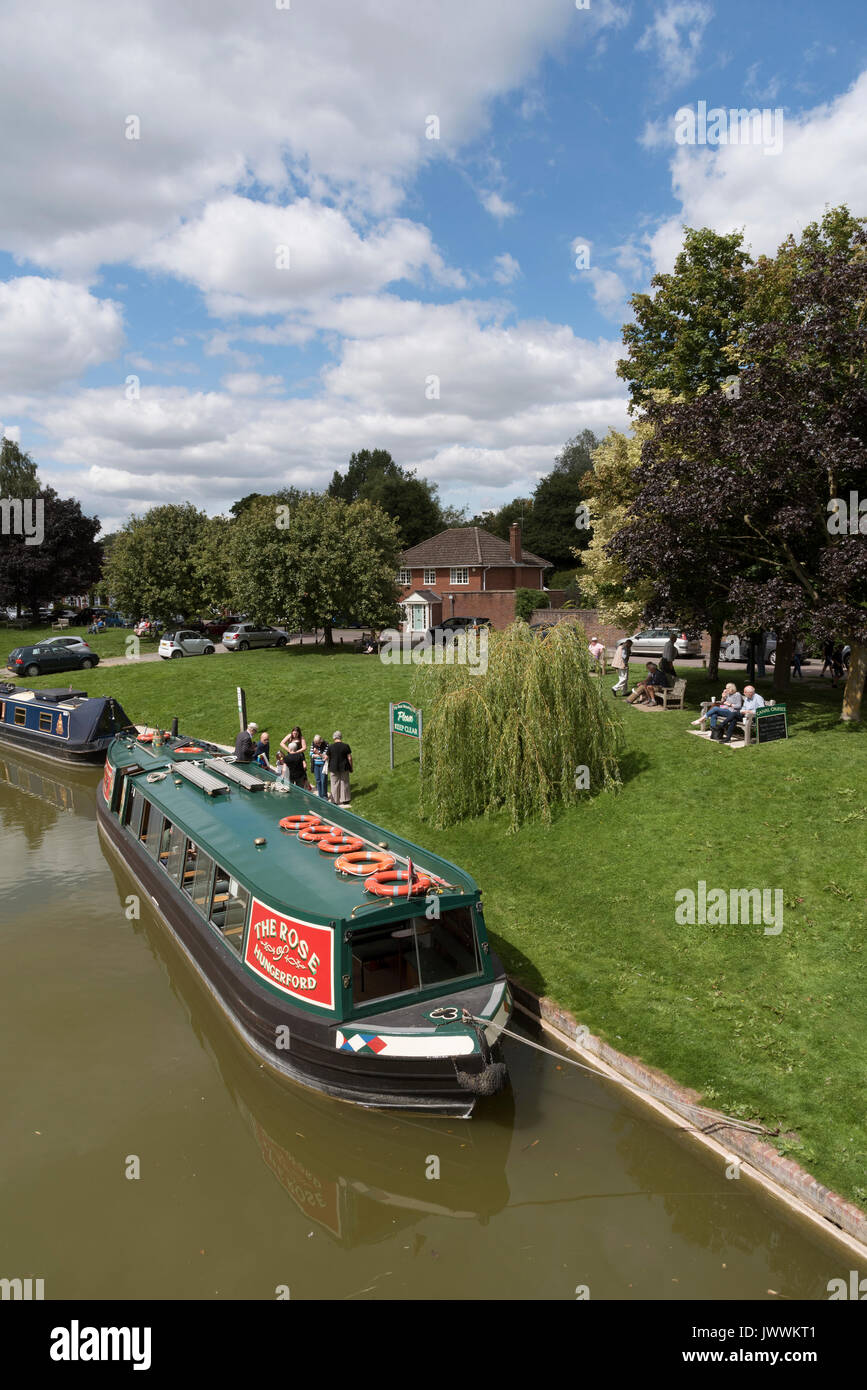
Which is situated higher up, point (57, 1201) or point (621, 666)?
point (621, 666)

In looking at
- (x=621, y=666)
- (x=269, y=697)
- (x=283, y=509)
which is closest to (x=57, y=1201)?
(x=621, y=666)

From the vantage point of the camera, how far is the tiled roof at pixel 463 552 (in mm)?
58844

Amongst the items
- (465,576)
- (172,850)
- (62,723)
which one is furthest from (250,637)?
(172,850)

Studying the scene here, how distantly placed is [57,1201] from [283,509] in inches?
1257

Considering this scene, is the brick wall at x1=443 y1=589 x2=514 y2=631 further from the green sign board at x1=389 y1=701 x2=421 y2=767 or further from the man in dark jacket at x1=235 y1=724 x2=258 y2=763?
the man in dark jacket at x1=235 y1=724 x2=258 y2=763

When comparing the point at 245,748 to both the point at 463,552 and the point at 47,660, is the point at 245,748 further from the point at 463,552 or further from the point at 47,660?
the point at 463,552

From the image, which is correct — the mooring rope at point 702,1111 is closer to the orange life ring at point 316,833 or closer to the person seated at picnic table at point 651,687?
the orange life ring at point 316,833

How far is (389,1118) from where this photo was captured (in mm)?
8305

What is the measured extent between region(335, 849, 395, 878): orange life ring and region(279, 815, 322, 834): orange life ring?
133cm

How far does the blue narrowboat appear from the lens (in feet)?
81.7

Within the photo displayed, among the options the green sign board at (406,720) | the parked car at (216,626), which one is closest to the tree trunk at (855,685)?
the green sign board at (406,720)

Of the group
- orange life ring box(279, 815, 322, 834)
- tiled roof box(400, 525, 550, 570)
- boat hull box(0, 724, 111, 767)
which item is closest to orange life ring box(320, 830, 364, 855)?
orange life ring box(279, 815, 322, 834)

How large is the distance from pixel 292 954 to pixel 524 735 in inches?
270
